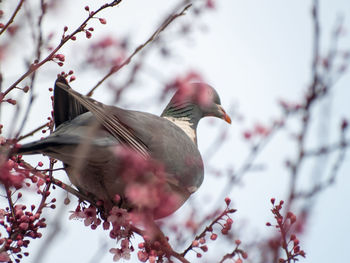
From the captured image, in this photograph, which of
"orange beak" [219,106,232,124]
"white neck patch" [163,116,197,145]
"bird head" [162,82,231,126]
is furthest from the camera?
"orange beak" [219,106,232,124]

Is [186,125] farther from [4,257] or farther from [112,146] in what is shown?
[4,257]

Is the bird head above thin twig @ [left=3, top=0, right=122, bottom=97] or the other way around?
above

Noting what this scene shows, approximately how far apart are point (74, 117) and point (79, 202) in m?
0.65

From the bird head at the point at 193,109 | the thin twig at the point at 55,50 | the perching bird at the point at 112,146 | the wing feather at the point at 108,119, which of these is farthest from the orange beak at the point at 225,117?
the thin twig at the point at 55,50

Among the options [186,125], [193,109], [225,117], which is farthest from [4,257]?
[225,117]

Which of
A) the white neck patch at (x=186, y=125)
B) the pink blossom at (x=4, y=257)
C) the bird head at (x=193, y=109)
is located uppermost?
the bird head at (x=193, y=109)

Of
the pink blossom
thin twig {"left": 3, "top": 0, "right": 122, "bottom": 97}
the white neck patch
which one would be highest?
the white neck patch

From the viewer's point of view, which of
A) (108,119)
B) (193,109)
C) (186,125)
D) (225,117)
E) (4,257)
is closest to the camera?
(4,257)

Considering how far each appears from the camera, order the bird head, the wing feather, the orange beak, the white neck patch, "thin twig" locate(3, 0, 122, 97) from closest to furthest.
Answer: "thin twig" locate(3, 0, 122, 97)
the wing feather
the white neck patch
the bird head
the orange beak

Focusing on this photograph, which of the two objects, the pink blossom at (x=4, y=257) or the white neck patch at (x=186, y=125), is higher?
the white neck patch at (x=186, y=125)

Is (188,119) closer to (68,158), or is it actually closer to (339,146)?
(68,158)

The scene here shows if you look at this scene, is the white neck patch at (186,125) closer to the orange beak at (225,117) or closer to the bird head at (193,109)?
the bird head at (193,109)

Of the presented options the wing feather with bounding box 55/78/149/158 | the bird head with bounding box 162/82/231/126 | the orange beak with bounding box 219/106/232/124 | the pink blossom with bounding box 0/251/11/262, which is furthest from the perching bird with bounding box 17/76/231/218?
the orange beak with bounding box 219/106/232/124

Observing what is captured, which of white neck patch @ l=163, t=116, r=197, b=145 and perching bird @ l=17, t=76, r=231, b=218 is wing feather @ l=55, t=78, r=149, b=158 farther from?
white neck patch @ l=163, t=116, r=197, b=145
